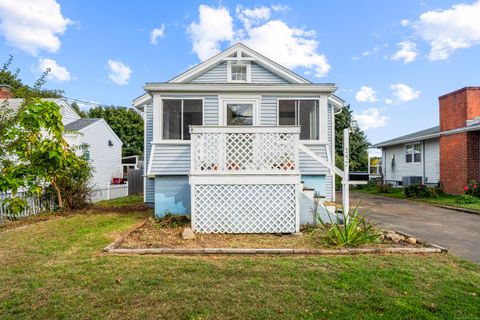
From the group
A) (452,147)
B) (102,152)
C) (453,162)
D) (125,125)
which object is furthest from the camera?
(125,125)

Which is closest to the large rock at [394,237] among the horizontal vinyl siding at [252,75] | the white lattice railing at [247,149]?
the white lattice railing at [247,149]

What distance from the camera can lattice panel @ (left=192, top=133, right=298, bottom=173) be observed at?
6891mm

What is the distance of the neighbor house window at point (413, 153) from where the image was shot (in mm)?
19516

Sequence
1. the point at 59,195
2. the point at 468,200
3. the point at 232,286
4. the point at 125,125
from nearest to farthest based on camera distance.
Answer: the point at 232,286
the point at 59,195
the point at 468,200
the point at 125,125

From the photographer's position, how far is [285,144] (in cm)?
698

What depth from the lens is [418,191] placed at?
15.9 metres

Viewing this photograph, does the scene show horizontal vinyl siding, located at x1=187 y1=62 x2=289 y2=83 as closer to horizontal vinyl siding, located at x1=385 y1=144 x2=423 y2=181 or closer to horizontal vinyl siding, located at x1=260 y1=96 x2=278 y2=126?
horizontal vinyl siding, located at x1=260 y1=96 x2=278 y2=126

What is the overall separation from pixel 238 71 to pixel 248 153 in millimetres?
5348

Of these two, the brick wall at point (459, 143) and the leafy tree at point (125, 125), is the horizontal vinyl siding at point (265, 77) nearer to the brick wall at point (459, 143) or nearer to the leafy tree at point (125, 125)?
the brick wall at point (459, 143)

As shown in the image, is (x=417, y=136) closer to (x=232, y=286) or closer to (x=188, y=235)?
(x=188, y=235)

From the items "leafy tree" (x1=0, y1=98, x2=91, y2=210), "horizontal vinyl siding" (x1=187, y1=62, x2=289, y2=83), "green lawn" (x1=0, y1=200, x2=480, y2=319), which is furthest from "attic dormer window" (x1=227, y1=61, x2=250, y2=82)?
"green lawn" (x1=0, y1=200, x2=480, y2=319)

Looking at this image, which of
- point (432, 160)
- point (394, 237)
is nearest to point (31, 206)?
point (394, 237)

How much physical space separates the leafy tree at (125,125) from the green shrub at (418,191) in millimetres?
27810

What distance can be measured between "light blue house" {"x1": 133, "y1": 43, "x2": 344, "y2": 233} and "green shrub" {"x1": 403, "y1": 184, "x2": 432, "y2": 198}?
7053 mm
